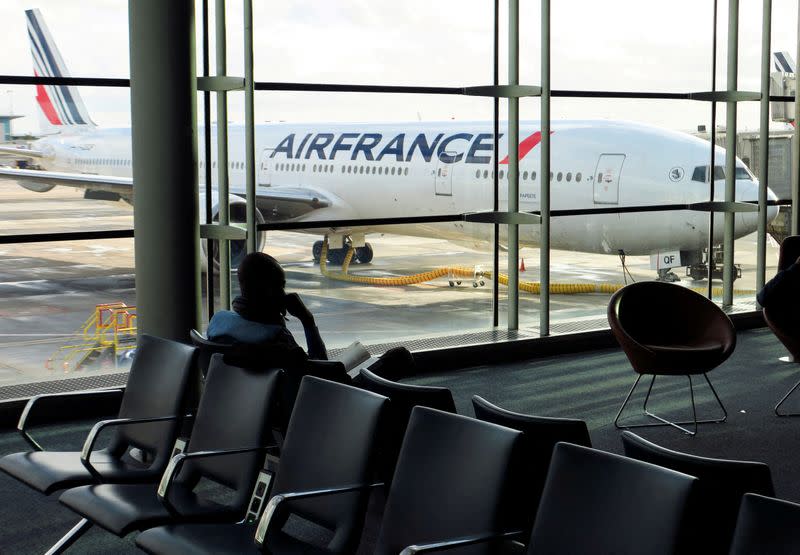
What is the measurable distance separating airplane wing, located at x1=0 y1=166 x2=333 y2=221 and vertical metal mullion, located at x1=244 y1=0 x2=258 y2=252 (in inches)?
19.4

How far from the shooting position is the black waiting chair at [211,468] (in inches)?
114

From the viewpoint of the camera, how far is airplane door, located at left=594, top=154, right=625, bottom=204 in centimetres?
1134

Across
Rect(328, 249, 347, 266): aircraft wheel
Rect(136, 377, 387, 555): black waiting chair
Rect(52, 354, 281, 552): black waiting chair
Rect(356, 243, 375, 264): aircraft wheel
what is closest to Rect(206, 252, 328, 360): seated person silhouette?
Rect(52, 354, 281, 552): black waiting chair

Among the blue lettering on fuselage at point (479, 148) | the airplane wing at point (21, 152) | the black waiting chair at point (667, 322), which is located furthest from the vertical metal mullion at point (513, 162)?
the blue lettering on fuselage at point (479, 148)

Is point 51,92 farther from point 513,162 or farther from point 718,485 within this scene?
point 718,485

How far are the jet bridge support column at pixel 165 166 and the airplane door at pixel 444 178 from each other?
21.9 ft

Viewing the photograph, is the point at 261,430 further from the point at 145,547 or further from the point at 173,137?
the point at 173,137

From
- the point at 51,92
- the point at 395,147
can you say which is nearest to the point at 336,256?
the point at 395,147

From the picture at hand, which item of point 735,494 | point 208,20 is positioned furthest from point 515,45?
point 735,494

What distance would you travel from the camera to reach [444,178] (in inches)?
456

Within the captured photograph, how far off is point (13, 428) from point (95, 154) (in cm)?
633

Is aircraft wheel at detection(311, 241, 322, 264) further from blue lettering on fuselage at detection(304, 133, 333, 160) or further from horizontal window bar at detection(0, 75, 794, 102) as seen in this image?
horizontal window bar at detection(0, 75, 794, 102)

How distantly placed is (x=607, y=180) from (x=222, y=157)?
6.23m

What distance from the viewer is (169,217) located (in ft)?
16.3
